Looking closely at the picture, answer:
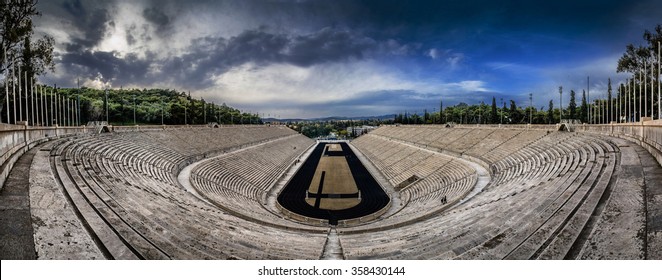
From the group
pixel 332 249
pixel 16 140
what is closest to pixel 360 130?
pixel 16 140

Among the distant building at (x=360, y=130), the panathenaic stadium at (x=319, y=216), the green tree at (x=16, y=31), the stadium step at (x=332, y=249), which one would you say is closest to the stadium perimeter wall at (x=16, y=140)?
the panathenaic stadium at (x=319, y=216)

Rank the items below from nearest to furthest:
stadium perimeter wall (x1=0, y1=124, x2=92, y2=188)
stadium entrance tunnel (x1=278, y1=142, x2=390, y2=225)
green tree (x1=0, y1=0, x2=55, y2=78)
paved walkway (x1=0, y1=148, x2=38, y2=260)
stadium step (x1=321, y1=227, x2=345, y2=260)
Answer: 1. paved walkway (x1=0, y1=148, x2=38, y2=260)
2. stadium step (x1=321, y1=227, x2=345, y2=260)
3. stadium perimeter wall (x1=0, y1=124, x2=92, y2=188)
4. green tree (x1=0, y1=0, x2=55, y2=78)
5. stadium entrance tunnel (x1=278, y1=142, x2=390, y2=225)

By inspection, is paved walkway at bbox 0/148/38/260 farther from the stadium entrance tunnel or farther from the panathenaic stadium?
the stadium entrance tunnel

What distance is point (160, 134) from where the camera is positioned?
27.7 metres

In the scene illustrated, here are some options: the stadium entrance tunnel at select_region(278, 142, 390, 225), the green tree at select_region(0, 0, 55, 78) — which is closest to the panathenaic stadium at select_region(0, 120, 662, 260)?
the stadium entrance tunnel at select_region(278, 142, 390, 225)

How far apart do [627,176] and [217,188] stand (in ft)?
57.0

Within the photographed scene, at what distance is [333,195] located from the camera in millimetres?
22438

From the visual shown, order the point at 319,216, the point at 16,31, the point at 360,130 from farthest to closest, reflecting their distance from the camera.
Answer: the point at 360,130 < the point at 319,216 < the point at 16,31

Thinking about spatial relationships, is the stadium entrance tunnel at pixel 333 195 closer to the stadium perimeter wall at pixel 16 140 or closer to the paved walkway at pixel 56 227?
the paved walkway at pixel 56 227

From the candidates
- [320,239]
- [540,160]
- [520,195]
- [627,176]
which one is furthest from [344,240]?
[540,160]

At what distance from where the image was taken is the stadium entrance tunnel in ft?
59.3

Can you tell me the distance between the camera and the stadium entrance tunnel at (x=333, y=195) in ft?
59.3

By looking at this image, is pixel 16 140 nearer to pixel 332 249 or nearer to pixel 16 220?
pixel 16 220
